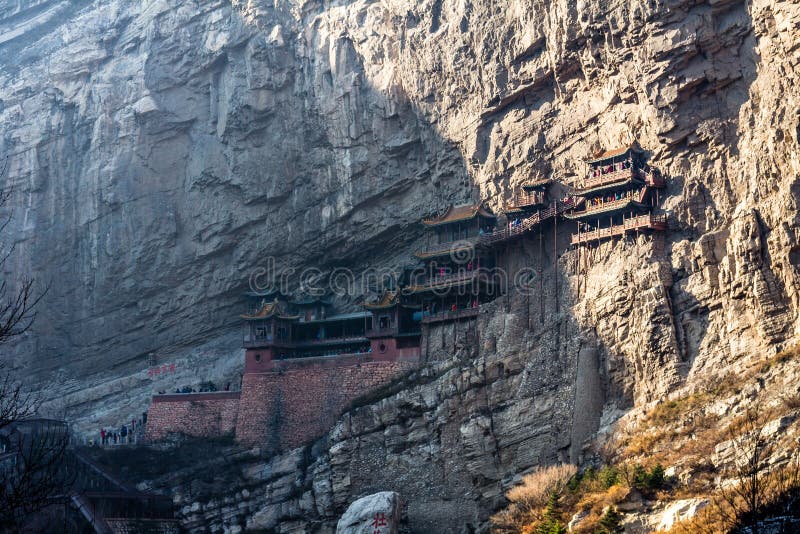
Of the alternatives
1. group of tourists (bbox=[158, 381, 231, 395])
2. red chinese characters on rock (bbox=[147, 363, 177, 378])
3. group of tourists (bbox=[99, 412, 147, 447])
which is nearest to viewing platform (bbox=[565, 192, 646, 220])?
group of tourists (bbox=[158, 381, 231, 395])

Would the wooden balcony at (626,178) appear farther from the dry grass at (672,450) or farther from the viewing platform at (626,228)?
the dry grass at (672,450)

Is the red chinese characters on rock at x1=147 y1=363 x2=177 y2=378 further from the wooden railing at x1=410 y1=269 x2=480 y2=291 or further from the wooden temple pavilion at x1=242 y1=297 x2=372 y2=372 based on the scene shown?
the wooden railing at x1=410 y1=269 x2=480 y2=291

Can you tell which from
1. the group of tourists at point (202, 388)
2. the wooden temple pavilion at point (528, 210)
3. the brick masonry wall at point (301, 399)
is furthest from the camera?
the group of tourists at point (202, 388)

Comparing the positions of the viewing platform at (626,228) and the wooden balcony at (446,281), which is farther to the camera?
the wooden balcony at (446,281)

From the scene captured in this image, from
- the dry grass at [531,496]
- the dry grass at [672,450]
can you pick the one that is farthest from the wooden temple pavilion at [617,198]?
the dry grass at [531,496]

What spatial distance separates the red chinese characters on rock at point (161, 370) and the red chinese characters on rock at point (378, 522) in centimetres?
2200

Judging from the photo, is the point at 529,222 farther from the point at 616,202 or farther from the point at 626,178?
the point at 626,178

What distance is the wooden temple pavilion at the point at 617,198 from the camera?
41.3 m

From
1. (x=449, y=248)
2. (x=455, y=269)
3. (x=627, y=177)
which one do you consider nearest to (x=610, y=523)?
(x=627, y=177)

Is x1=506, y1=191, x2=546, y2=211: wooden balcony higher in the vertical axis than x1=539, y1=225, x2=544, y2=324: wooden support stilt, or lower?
higher

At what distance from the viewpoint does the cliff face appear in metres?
38.8

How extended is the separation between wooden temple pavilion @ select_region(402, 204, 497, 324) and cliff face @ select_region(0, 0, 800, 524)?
1464 mm

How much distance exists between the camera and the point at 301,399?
158 feet

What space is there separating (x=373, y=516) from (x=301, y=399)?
10.1 metres
